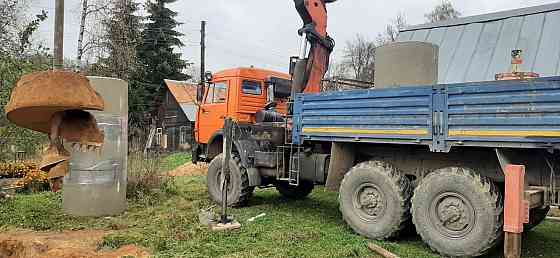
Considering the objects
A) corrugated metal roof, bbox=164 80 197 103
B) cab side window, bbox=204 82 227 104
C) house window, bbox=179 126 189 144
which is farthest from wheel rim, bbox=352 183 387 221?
house window, bbox=179 126 189 144

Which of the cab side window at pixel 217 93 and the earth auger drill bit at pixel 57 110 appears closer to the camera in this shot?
the earth auger drill bit at pixel 57 110

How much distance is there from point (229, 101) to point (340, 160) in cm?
313

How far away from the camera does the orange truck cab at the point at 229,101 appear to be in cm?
918

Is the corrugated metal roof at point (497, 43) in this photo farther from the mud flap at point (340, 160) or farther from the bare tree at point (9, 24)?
the bare tree at point (9, 24)

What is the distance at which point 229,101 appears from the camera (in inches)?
363

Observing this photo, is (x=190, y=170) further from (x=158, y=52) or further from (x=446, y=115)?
(x=158, y=52)

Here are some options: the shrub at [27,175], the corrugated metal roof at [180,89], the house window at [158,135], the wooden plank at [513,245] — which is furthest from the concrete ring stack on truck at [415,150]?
the house window at [158,135]

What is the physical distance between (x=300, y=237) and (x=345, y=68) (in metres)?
39.8

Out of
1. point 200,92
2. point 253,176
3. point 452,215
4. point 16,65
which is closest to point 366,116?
point 452,215

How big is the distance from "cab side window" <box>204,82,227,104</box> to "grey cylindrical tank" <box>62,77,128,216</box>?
1956 mm

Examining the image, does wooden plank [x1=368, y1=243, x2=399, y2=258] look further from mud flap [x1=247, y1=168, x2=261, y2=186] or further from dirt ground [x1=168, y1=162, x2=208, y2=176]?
dirt ground [x1=168, y1=162, x2=208, y2=176]

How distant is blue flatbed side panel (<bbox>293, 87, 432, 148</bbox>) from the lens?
580cm

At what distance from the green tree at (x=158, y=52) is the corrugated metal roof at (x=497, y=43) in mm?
22222

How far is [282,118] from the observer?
8.89 m
